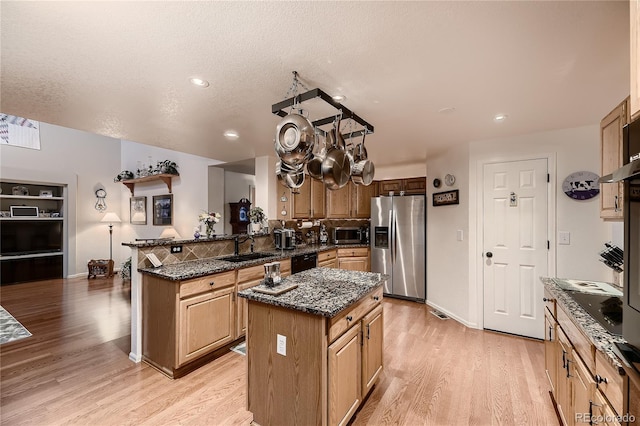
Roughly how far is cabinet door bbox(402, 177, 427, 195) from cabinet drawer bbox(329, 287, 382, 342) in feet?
10.4

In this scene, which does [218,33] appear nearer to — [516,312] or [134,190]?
[516,312]

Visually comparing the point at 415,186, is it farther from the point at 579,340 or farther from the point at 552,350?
the point at 579,340

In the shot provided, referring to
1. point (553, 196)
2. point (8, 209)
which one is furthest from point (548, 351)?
point (8, 209)

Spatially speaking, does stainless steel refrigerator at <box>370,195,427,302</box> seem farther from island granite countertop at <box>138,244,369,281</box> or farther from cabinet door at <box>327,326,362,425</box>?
cabinet door at <box>327,326,362,425</box>

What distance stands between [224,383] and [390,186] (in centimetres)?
414

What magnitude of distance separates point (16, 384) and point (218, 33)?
3276 millimetres

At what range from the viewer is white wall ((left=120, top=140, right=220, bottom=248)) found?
578 centimetres

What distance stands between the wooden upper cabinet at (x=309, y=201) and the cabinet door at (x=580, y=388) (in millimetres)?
3604

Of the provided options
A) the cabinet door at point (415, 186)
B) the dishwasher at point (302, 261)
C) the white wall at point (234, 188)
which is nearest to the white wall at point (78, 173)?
the white wall at point (234, 188)

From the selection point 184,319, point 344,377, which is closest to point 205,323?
point 184,319

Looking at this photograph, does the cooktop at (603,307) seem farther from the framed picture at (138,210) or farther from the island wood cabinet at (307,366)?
the framed picture at (138,210)

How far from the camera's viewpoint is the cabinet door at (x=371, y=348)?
1.96 meters

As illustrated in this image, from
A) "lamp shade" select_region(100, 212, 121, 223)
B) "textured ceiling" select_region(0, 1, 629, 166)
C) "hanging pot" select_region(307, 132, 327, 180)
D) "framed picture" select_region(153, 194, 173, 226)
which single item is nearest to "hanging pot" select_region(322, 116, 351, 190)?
"hanging pot" select_region(307, 132, 327, 180)

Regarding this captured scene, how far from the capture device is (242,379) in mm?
2404
